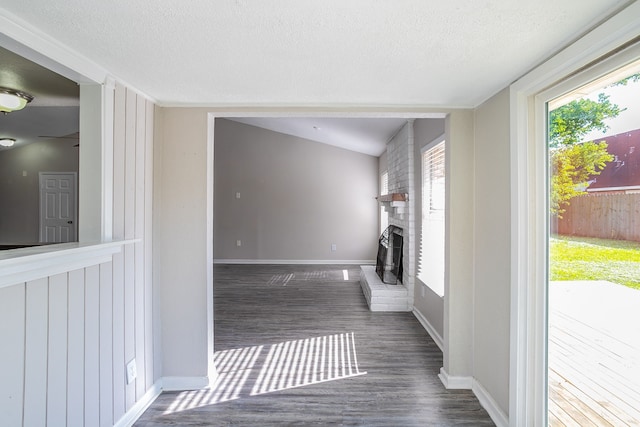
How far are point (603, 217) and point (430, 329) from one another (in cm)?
219

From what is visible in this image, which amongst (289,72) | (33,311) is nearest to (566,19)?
(289,72)

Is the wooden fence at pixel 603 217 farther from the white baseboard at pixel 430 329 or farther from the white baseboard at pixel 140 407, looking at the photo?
the white baseboard at pixel 140 407

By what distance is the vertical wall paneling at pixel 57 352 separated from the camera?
1.35 meters

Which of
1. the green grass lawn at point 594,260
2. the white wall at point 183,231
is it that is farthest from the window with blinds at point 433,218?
the white wall at point 183,231

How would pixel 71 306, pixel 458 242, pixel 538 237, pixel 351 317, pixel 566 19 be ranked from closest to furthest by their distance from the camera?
1. pixel 566 19
2. pixel 71 306
3. pixel 538 237
4. pixel 458 242
5. pixel 351 317

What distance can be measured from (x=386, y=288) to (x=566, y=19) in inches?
129

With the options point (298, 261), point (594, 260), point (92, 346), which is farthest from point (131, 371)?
point (298, 261)

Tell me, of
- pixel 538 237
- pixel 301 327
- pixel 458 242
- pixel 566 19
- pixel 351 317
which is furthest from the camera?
pixel 351 317

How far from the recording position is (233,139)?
7.09m

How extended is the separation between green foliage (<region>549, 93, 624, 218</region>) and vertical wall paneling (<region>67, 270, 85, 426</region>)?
248cm

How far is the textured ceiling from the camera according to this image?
1.11 meters

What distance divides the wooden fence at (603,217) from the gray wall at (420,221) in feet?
5.25

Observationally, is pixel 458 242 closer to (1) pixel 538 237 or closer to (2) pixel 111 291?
(1) pixel 538 237

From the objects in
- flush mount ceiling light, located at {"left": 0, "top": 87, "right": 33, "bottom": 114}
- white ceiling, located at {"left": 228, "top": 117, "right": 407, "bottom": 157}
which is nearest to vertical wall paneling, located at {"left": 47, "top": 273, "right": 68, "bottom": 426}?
flush mount ceiling light, located at {"left": 0, "top": 87, "right": 33, "bottom": 114}
